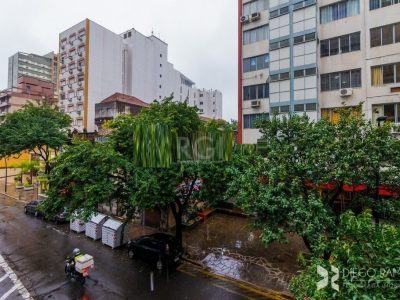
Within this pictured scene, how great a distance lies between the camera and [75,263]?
1182cm

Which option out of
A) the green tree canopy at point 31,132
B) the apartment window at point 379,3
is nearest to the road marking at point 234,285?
the green tree canopy at point 31,132

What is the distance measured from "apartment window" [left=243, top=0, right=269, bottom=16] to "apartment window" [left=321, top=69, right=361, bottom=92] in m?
9.02

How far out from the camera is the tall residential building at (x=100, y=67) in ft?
170

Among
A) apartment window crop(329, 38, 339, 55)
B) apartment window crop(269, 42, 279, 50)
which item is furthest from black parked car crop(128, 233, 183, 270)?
apartment window crop(329, 38, 339, 55)

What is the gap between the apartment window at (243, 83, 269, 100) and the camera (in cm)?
2410

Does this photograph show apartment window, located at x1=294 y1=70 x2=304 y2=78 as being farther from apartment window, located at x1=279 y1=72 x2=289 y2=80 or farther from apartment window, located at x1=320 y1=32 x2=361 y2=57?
apartment window, located at x1=320 y1=32 x2=361 y2=57

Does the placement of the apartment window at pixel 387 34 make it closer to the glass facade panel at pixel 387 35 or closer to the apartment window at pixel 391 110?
the glass facade panel at pixel 387 35

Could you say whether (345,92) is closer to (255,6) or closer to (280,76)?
(280,76)

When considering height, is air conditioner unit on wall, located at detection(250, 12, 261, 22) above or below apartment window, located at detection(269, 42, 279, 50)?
above

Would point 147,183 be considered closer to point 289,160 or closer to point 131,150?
point 131,150

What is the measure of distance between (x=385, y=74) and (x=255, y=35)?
460 inches

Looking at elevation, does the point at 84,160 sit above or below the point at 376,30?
below

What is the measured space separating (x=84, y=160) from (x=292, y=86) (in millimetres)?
17543

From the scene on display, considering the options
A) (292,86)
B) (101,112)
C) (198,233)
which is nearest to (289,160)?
(198,233)
